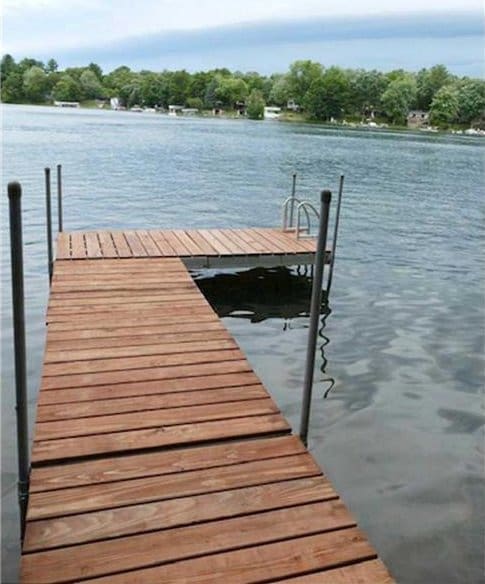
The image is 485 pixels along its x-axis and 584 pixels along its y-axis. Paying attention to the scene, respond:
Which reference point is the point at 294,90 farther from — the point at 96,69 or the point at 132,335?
the point at 132,335

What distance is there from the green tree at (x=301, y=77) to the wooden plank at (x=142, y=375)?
107m

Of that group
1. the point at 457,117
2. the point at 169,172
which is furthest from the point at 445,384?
the point at 457,117

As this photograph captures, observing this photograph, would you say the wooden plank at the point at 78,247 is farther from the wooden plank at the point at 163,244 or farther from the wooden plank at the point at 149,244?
the wooden plank at the point at 163,244

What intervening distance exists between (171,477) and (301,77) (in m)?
114

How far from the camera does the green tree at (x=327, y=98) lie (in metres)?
94.1

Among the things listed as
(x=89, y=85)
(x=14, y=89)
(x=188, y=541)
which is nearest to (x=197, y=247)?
(x=188, y=541)

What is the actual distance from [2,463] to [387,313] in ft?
17.6

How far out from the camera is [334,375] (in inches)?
232

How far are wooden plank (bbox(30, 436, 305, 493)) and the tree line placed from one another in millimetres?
91162

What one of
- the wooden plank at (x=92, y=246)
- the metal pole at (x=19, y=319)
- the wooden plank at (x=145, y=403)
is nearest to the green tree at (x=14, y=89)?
the wooden plank at (x=92, y=246)

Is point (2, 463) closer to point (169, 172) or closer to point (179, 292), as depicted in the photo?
point (179, 292)

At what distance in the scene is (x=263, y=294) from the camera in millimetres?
8430

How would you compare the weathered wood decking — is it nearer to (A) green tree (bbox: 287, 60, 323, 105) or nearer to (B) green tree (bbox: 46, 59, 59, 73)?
(A) green tree (bbox: 287, 60, 323, 105)

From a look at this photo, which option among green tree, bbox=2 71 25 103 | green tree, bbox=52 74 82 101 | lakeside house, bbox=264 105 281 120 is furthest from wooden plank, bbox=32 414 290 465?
green tree, bbox=52 74 82 101
